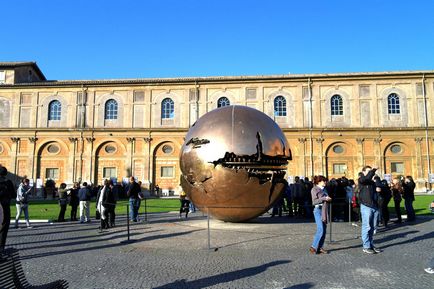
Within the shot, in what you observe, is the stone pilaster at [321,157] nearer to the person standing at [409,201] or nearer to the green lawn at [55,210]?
the green lawn at [55,210]

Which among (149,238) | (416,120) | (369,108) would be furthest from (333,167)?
(149,238)

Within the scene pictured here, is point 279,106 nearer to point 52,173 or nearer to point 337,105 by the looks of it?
point 337,105

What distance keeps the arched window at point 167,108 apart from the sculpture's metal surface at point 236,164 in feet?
95.5

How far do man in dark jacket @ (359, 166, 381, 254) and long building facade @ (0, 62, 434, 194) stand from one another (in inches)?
1151

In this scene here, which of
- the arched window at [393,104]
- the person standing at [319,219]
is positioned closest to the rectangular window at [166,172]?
the arched window at [393,104]

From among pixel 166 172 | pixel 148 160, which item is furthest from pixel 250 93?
pixel 148 160

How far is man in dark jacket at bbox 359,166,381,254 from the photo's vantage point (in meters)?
7.30

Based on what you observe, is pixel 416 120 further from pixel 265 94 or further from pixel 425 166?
pixel 265 94

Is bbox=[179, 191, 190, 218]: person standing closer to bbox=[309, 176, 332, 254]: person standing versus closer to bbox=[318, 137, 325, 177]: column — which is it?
bbox=[309, 176, 332, 254]: person standing

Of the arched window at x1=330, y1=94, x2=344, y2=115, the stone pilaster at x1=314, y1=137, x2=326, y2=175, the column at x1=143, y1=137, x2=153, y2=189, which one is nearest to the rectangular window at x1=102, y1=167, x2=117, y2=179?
the column at x1=143, y1=137, x2=153, y2=189

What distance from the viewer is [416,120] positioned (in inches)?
1431

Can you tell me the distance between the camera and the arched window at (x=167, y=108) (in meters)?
38.8

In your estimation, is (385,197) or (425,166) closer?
(385,197)

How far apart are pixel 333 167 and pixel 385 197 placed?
84.1ft
